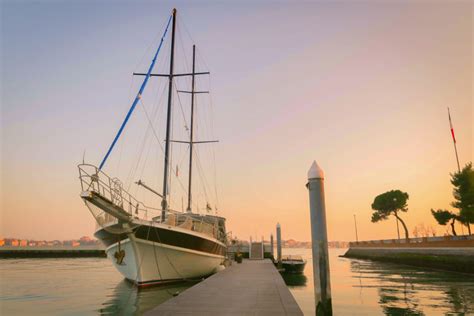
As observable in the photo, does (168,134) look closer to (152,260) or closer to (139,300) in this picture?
(152,260)

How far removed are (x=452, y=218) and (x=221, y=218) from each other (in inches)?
1431

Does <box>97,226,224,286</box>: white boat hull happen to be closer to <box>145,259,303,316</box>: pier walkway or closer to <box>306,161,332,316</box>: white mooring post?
<box>145,259,303,316</box>: pier walkway

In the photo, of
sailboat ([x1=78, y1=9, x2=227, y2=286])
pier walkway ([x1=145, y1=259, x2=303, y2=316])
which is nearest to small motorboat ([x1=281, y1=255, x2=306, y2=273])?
sailboat ([x1=78, y1=9, x2=227, y2=286])

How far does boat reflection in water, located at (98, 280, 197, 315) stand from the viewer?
1168cm

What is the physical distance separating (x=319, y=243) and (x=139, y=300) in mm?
10108

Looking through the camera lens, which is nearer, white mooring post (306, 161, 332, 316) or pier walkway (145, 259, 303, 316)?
white mooring post (306, 161, 332, 316)

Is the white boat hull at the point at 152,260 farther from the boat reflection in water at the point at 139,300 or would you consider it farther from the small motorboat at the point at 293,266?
the small motorboat at the point at 293,266

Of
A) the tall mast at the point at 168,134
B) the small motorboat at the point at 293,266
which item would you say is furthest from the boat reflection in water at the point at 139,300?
the small motorboat at the point at 293,266

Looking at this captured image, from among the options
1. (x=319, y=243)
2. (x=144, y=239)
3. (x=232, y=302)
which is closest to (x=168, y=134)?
(x=144, y=239)

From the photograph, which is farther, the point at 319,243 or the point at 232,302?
the point at 232,302

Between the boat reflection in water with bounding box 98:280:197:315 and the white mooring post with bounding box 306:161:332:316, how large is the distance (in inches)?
222

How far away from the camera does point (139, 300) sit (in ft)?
43.3

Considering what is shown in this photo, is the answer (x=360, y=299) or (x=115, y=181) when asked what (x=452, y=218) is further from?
(x=115, y=181)

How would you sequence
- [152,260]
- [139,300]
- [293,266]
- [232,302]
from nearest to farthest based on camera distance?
[232,302] → [139,300] → [152,260] → [293,266]
